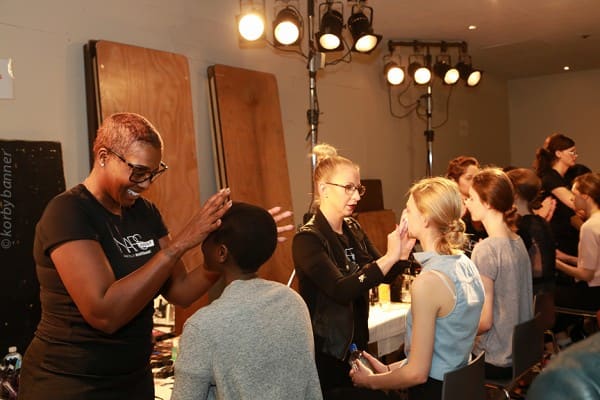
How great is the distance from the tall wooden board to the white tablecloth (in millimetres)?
1287

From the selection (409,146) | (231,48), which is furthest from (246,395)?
(409,146)

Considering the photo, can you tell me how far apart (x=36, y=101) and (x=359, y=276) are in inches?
81.9

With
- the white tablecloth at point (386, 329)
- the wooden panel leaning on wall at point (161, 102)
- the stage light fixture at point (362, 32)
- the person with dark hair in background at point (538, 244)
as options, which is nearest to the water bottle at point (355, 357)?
the white tablecloth at point (386, 329)

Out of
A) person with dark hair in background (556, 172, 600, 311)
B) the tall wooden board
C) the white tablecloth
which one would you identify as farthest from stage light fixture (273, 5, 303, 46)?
person with dark hair in background (556, 172, 600, 311)

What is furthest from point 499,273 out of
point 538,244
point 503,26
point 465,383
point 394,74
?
point 503,26

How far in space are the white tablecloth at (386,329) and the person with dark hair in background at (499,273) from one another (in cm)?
41

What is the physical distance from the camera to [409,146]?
6719 mm

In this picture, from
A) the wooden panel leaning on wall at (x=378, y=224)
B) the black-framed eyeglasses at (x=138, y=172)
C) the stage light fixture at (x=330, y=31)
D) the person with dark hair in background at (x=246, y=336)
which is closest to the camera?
the person with dark hair in background at (x=246, y=336)

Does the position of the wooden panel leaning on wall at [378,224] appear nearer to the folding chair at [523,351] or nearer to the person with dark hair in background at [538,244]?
the person with dark hair in background at [538,244]

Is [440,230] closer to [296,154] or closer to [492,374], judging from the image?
[492,374]

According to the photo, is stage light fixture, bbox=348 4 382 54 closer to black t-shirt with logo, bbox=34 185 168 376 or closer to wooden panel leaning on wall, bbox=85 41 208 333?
wooden panel leaning on wall, bbox=85 41 208 333

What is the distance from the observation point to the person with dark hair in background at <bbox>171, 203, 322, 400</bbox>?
4.24 ft

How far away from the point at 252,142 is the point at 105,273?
9.28 ft

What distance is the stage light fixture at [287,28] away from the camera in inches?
159
